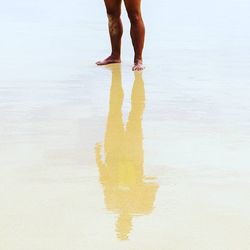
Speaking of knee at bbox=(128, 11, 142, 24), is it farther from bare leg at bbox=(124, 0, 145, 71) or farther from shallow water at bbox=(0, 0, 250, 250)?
shallow water at bbox=(0, 0, 250, 250)

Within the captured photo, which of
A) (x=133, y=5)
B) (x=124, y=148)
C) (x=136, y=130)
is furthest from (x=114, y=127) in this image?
(x=133, y=5)

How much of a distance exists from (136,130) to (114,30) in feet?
7.93

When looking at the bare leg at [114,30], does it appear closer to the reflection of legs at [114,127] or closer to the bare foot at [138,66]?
the bare foot at [138,66]

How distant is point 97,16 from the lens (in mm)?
9227

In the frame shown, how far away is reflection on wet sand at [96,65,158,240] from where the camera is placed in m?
2.46

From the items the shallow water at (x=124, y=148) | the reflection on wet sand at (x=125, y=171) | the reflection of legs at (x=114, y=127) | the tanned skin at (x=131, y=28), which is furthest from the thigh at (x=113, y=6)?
the reflection on wet sand at (x=125, y=171)

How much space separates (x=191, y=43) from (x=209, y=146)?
12.1 ft

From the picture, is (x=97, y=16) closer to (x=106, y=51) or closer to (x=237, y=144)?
(x=106, y=51)

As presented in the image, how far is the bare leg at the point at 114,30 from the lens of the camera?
5688 millimetres

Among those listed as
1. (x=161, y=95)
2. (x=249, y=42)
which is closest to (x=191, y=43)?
(x=249, y=42)

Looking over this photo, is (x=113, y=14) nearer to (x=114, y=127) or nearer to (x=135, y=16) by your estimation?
(x=135, y=16)

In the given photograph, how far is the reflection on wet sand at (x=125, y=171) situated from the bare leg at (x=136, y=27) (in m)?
1.52

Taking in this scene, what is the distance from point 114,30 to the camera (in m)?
5.82

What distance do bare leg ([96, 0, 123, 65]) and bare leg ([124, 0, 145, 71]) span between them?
0.18 meters
